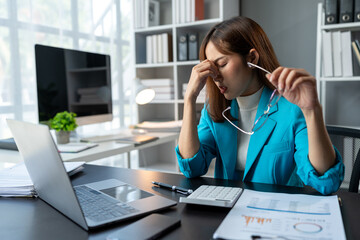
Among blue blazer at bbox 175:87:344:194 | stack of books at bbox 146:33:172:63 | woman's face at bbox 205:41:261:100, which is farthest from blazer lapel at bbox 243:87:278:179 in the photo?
stack of books at bbox 146:33:172:63

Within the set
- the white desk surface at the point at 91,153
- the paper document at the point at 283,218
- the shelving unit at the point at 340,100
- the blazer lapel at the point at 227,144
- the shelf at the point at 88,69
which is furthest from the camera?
the shelving unit at the point at 340,100

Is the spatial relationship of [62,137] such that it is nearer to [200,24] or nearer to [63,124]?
[63,124]

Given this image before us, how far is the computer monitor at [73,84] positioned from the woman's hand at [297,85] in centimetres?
153

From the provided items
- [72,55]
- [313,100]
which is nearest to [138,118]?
[72,55]

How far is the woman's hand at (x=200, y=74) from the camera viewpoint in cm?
121

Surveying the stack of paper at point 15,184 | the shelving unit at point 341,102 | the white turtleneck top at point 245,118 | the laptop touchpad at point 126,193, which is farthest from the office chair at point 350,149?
the shelving unit at point 341,102

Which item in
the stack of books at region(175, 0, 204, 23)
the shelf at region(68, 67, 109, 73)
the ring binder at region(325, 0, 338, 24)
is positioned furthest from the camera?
the stack of books at region(175, 0, 204, 23)

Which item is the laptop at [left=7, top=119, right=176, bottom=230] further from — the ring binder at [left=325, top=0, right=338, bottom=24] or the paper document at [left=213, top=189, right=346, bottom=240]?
the ring binder at [left=325, top=0, right=338, bottom=24]

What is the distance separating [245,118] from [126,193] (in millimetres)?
670

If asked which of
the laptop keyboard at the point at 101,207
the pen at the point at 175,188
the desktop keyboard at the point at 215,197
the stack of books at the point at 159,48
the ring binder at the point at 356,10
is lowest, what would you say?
the pen at the point at 175,188

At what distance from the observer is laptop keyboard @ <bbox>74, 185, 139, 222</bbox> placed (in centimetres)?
73

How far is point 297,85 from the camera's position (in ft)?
2.87

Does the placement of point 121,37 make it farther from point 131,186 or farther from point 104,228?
point 104,228

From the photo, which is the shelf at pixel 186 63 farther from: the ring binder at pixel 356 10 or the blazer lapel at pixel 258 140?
the blazer lapel at pixel 258 140
